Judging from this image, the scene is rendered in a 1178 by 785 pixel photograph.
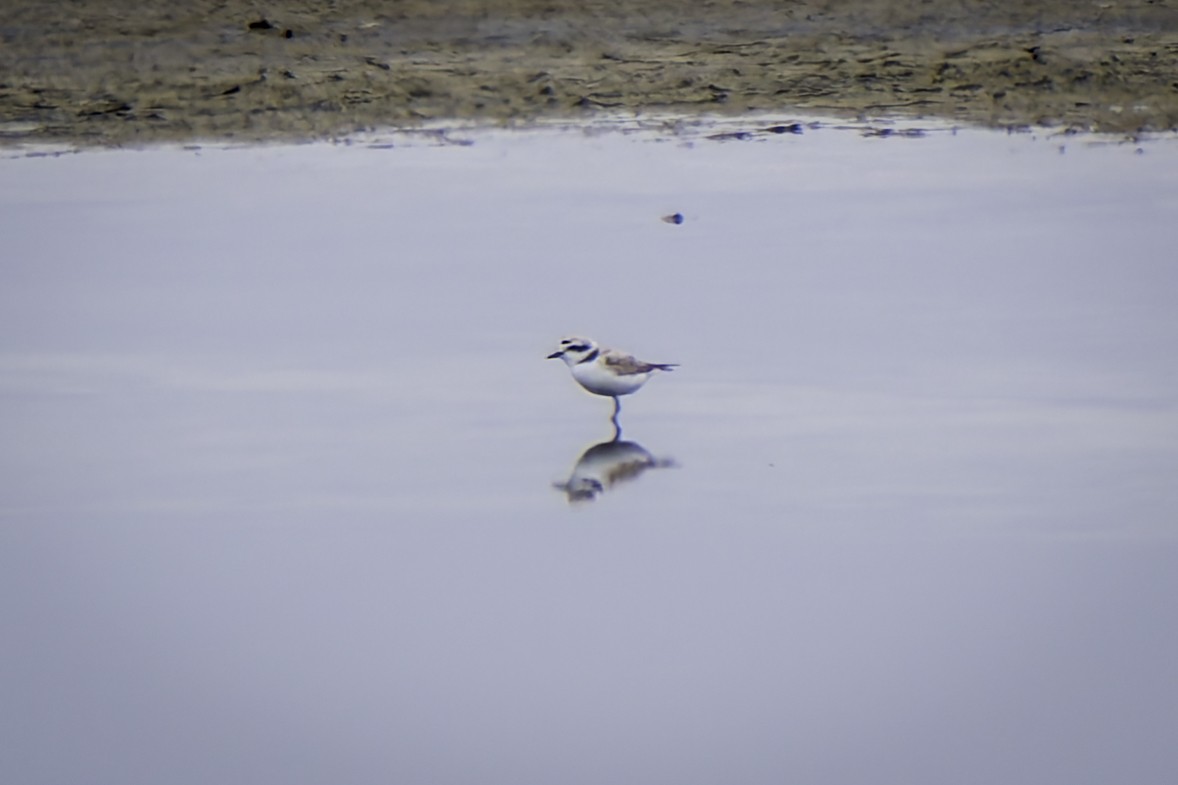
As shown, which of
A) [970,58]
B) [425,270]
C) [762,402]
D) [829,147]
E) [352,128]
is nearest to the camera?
[762,402]

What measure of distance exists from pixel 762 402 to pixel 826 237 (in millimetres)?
2611

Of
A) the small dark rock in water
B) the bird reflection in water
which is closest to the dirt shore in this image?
the small dark rock in water

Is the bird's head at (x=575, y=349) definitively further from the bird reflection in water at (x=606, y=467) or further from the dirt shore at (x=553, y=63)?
the dirt shore at (x=553, y=63)

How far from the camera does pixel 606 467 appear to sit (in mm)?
7078

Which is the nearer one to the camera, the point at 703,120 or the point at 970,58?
the point at 703,120

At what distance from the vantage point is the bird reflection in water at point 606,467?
6.91 meters

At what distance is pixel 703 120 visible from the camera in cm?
1344

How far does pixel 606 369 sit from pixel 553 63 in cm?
754

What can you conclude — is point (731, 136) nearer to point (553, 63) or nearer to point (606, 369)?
point (553, 63)

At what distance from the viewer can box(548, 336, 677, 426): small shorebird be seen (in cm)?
757

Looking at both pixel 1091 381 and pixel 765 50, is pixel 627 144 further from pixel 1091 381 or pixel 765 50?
pixel 1091 381

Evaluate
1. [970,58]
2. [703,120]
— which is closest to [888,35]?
[970,58]

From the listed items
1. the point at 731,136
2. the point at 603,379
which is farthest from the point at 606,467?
the point at 731,136

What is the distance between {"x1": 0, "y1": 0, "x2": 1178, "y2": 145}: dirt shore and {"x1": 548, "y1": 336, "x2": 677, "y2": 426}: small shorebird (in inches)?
235
